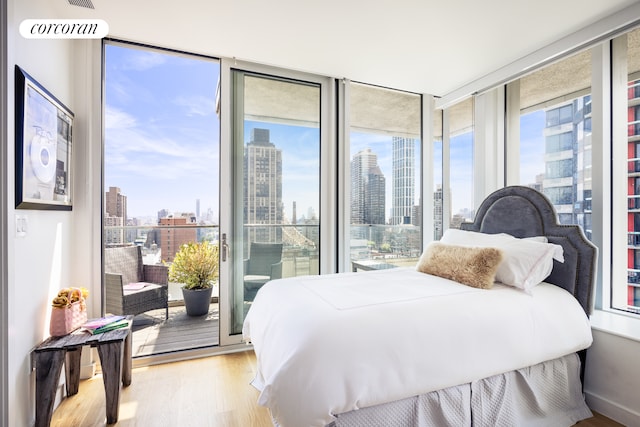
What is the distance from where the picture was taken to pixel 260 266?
120 inches

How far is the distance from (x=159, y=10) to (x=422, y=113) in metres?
2.88

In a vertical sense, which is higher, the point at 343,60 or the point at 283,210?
the point at 343,60

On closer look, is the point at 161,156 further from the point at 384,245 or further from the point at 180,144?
the point at 384,245

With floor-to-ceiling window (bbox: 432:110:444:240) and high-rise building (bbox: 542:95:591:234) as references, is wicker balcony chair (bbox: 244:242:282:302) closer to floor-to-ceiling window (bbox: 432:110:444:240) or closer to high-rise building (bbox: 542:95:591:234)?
floor-to-ceiling window (bbox: 432:110:444:240)

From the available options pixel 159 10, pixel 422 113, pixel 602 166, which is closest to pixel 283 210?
pixel 159 10

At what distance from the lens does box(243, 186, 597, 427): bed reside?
132 cm

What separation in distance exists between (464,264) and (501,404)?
2.78 feet

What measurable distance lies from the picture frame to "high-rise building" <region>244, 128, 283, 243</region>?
1.35 metres

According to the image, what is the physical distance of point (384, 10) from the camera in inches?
82.7

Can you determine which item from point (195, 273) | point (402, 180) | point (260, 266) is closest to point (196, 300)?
point (195, 273)

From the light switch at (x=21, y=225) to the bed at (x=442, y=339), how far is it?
4.46ft

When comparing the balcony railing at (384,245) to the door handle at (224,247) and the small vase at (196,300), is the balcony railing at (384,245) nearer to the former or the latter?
the door handle at (224,247)

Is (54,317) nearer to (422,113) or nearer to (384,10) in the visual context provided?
(384,10)

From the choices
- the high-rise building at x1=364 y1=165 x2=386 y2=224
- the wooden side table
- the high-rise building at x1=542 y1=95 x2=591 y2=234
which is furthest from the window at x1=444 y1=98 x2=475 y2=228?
the wooden side table
